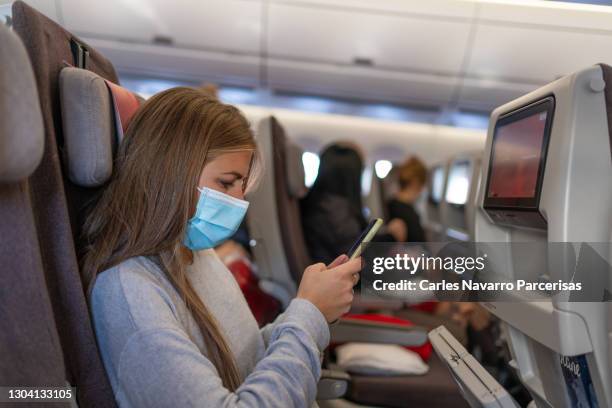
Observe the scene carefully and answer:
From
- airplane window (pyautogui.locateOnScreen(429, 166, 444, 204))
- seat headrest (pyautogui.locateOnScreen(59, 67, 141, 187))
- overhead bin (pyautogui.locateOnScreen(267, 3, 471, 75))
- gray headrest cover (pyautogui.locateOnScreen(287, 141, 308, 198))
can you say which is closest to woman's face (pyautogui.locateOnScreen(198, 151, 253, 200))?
seat headrest (pyautogui.locateOnScreen(59, 67, 141, 187))

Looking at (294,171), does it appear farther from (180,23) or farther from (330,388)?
(180,23)

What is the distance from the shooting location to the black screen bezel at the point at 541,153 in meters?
1.03

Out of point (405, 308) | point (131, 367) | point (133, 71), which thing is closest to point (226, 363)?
point (131, 367)

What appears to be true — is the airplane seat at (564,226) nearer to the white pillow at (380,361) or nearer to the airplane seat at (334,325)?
the airplane seat at (334,325)

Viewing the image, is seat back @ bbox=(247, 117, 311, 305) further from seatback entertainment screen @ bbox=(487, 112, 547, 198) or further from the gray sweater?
the gray sweater

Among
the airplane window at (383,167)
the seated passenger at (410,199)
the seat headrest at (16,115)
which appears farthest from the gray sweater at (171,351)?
the airplane window at (383,167)

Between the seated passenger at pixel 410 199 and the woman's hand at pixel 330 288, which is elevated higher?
the woman's hand at pixel 330 288

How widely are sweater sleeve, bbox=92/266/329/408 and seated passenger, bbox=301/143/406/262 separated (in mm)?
2175

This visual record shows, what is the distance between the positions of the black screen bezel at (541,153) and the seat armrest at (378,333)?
749 millimetres

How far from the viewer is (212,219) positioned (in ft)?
3.76

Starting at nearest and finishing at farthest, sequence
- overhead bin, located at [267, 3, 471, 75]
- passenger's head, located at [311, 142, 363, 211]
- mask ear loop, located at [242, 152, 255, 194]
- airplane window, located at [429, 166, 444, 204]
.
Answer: mask ear loop, located at [242, 152, 255, 194] < passenger's head, located at [311, 142, 363, 211] < overhead bin, located at [267, 3, 471, 75] < airplane window, located at [429, 166, 444, 204]

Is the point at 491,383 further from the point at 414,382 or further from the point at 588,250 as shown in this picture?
the point at 414,382

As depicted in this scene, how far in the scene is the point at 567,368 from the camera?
1.09 metres

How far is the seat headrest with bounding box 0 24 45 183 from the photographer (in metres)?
0.68
